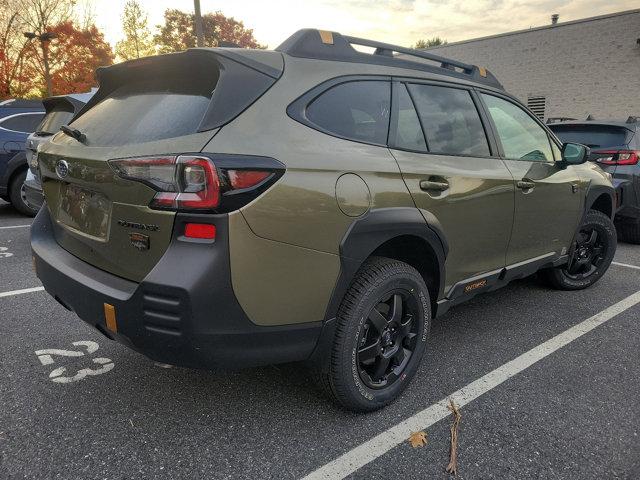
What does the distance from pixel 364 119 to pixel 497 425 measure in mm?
1635

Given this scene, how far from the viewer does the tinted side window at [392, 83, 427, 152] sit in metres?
2.47

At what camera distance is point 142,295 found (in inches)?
71.0

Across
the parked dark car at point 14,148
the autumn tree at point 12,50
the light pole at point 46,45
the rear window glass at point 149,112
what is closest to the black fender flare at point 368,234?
the rear window glass at point 149,112

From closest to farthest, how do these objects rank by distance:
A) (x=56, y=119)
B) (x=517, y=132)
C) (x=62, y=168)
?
1. (x=62, y=168)
2. (x=517, y=132)
3. (x=56, y=119)

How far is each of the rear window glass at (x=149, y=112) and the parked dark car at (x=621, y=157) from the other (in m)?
5.66

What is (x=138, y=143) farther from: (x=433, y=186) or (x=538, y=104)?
(x=538, y=104)

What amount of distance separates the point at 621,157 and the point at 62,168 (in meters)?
6.23

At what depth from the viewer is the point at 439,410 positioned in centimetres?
245

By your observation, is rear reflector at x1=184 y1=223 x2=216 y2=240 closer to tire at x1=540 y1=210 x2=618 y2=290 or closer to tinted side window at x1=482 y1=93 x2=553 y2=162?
tinted side window at x1=482 y1=93 x2=553 y2=162

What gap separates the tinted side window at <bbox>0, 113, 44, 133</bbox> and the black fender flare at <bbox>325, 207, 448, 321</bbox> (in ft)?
24.0

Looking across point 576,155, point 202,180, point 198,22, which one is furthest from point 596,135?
point 198,22

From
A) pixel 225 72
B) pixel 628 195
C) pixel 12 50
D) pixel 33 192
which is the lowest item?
pixel 628 195

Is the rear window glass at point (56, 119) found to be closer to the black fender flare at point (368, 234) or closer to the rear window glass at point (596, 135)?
the black fender flare at point (368, 234)

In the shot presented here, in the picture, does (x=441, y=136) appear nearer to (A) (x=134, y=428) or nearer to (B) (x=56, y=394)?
(A) (x=134, y=428)
